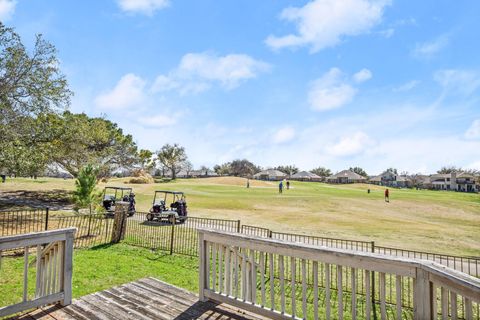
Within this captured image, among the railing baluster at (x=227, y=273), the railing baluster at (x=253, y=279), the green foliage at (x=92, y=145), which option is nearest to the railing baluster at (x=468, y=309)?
the railing baluster at (x=253, y=279)

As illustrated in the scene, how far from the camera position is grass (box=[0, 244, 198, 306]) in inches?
235

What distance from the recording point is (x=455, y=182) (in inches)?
3944

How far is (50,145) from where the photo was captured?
825 inches

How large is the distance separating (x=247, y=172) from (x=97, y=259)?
345 feet

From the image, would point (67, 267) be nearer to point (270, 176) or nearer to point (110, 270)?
Result: point (110, 270)

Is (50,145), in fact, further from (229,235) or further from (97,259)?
(229,235)

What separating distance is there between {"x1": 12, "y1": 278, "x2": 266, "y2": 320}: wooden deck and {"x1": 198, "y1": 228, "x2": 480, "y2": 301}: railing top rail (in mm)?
1042

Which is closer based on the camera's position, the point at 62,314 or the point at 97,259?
the point at 62,314

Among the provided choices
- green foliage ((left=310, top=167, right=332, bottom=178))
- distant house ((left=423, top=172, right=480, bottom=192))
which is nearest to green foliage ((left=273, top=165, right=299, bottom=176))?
green foliage ((left=310, top=167, right=332, bottom=178))

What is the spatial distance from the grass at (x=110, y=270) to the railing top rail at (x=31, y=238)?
71.2 inches

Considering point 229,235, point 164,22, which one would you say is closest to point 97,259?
point 229,235

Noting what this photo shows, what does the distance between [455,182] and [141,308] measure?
120996mm

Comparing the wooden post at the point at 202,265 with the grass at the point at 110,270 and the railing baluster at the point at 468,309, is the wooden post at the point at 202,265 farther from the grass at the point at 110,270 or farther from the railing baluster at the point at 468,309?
the railing baluster at the point at 468,309

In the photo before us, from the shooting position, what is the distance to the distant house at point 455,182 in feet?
312
